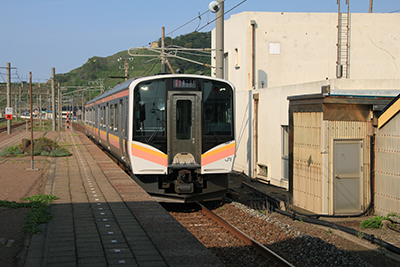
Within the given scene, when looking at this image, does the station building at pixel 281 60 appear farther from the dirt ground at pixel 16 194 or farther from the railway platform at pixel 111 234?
the dirt ground at pixel 16 194

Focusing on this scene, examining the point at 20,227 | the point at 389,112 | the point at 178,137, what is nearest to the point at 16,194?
the point at 20,227

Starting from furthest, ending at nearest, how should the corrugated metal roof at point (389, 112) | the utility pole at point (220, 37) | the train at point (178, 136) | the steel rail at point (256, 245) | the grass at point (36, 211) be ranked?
Answer: 1. the utility pole at point (220, 37)
2. the train at point (178, 136)
3. the corrugated metal roof at point (389, 112)
4. the grass at point (36, 211)
5. the steel rail at point (256, 245)

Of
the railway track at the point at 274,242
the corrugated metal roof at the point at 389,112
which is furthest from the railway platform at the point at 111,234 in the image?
the corrugated metal roof at the point at 389,112

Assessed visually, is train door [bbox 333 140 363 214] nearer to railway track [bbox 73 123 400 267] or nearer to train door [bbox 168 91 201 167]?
railway track [bbox 73 123 400 267]

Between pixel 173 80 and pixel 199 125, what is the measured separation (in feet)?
3.93

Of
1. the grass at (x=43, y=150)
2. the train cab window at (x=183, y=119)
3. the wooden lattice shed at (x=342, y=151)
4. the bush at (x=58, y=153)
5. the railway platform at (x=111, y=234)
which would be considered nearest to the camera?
the railway platform at (x=111, y=234)

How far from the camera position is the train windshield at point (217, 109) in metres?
9.75

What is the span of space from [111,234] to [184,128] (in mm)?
4045

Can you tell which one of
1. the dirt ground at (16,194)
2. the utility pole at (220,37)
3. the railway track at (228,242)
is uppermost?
the utility pole at (220,37)

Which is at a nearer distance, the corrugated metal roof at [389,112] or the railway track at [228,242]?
the railway track at [228,242]

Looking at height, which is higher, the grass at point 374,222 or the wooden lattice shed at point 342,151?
the wooden lattice shed at point 342,151

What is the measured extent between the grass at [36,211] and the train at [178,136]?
2002 millimetres

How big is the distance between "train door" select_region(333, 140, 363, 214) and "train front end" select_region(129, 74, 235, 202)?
2449mm

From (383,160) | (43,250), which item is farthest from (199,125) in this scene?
(43,250)
